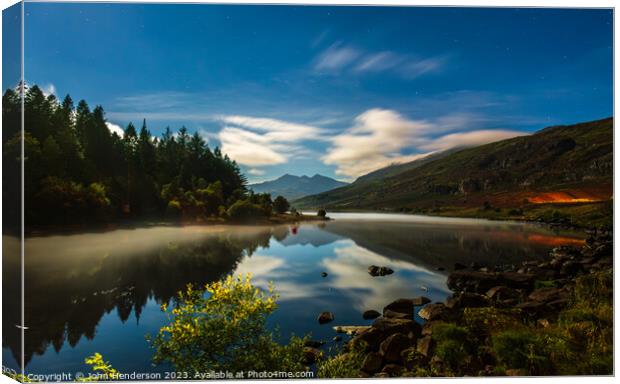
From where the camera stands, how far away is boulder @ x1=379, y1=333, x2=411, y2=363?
918cm

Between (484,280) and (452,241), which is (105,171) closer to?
(452,241)

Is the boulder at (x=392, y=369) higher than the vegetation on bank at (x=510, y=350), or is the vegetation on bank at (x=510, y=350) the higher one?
the vegetation on bank at (x=510, y=350)

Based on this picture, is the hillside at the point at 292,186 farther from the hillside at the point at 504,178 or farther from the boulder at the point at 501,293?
the boulder at the point at 501,293

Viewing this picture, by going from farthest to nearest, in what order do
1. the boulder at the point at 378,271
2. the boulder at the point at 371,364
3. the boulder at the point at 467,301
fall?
the boulder at the point at 378,271
the boulder at the point at 467,301
the boulder at the point at 371,364

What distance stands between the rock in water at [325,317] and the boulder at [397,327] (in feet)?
4.01

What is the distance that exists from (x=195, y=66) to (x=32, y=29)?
390cm

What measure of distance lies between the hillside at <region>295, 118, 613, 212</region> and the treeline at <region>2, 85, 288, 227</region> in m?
2.60

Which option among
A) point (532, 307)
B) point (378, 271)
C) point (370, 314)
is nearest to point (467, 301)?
point (532, 307)

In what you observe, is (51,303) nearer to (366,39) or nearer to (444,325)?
(444,325)

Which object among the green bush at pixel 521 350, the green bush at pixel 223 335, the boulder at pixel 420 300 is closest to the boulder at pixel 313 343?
the green bush at pixel 223 335

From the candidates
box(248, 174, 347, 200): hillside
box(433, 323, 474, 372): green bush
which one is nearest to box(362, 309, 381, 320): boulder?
box(433, 323, 474, 372): green bush

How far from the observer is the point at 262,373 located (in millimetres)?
8414

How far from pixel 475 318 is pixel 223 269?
6982 millimetres

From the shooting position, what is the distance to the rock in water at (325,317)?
33.7 ft
